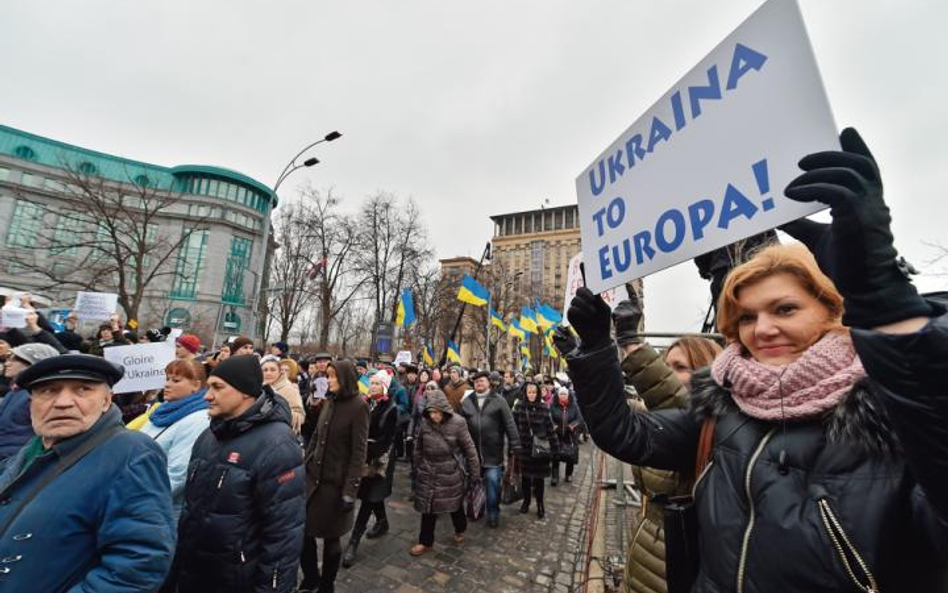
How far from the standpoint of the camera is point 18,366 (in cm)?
383

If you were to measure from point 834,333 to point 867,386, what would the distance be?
17 centimetres

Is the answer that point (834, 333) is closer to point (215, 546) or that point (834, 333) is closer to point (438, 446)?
point (215, 546)

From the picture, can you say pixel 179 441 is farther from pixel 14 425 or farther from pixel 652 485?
pixel 652 485

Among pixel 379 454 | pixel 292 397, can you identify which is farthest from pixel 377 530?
pixel 292 397

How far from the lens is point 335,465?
4090 mm

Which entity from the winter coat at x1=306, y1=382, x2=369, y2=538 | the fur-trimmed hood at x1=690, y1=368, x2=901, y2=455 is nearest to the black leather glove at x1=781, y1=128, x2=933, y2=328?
the fur-trimmed hood at x1=690, y1=368, x2=901, y2=455

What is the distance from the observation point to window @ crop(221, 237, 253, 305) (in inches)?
2117

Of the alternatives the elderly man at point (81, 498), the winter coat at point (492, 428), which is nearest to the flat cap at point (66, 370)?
the elderly man at point (81, 498)

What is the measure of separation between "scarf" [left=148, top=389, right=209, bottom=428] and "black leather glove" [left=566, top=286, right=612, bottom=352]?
→ 306cm

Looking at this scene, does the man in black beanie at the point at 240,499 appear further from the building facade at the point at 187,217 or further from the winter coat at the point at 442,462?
the building facade at the point at 187,217

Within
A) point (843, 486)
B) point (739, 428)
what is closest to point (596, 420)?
point (739, 428)

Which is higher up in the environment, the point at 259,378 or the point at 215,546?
the point at 259,378

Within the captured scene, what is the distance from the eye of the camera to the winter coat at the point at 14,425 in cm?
314

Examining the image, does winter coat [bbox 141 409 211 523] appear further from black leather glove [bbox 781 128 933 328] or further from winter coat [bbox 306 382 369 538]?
black leather glove [bbox 781 128 933 328]
